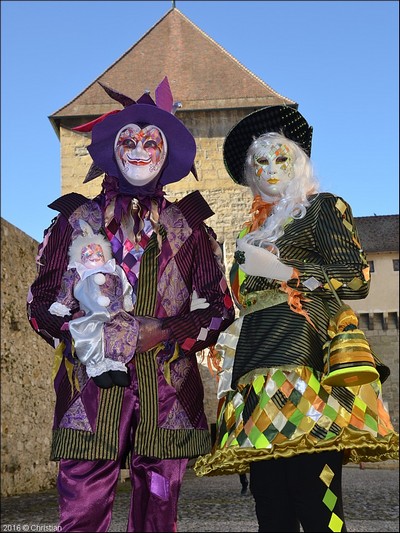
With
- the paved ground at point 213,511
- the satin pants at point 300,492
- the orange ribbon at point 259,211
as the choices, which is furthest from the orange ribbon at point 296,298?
the paved ground at point 213,511

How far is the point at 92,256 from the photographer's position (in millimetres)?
2227

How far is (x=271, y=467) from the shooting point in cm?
224

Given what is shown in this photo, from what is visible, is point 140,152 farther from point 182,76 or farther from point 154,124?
point 182,76

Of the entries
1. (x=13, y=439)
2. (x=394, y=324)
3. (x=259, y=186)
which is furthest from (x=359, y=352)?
(x=394, y=324)

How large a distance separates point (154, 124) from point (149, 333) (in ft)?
2.69

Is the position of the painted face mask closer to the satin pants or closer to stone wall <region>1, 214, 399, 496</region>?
the satin pants

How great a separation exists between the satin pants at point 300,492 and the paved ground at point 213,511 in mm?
3862

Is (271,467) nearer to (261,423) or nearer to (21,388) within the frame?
(261,423)

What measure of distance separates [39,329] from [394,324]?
2601cm

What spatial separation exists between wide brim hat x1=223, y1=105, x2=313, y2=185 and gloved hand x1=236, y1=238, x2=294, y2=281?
486 mm

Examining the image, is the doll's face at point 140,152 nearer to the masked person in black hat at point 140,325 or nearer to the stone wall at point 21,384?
the masked person in black hat at point 140,325

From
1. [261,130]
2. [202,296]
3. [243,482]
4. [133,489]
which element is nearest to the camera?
[133,489]

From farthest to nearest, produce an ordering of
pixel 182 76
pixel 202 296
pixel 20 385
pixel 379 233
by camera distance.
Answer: pixel 379 233 → pixel 182 76 → pixel 20 385 → pixel 202 296

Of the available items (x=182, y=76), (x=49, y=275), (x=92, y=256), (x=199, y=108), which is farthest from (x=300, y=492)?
(x=182, y=76)
